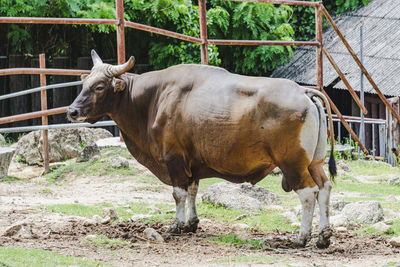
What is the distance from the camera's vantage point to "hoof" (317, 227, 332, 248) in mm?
7496

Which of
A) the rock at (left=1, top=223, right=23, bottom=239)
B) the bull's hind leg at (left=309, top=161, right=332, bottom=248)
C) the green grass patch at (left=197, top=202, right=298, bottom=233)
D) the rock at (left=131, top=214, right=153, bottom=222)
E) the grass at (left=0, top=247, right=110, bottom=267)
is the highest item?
the bull's hind leg at (left=309, top=161, right=332, bottom=248)

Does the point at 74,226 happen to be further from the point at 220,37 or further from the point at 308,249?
the point at 220,37

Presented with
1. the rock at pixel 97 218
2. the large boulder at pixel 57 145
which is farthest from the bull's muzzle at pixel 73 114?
the large boulder at pixel 57 145

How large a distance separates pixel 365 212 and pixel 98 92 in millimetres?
3300

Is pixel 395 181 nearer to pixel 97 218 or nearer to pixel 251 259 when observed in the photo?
pixel 97 218

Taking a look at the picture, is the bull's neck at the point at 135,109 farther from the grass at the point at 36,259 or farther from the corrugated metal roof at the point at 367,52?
the corrugated metal roof at the point at 367,52

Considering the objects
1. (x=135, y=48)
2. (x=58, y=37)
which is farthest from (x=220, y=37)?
(x=58, y=37)

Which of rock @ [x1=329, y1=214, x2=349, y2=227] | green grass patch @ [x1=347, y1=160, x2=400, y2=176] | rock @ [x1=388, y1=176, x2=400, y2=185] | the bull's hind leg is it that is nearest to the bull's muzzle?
the bull's hind leg

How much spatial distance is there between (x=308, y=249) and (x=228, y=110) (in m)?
1.59

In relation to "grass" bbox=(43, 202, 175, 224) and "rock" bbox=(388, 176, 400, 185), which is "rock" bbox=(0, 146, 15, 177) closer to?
"grass" bbox=(43, 202, 175, 224)

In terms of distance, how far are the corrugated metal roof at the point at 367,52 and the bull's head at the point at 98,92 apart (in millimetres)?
8822

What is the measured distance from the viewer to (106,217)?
8602mm

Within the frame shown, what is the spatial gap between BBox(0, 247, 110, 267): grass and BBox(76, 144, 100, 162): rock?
4.99 m

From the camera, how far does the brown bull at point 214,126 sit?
7.45m
